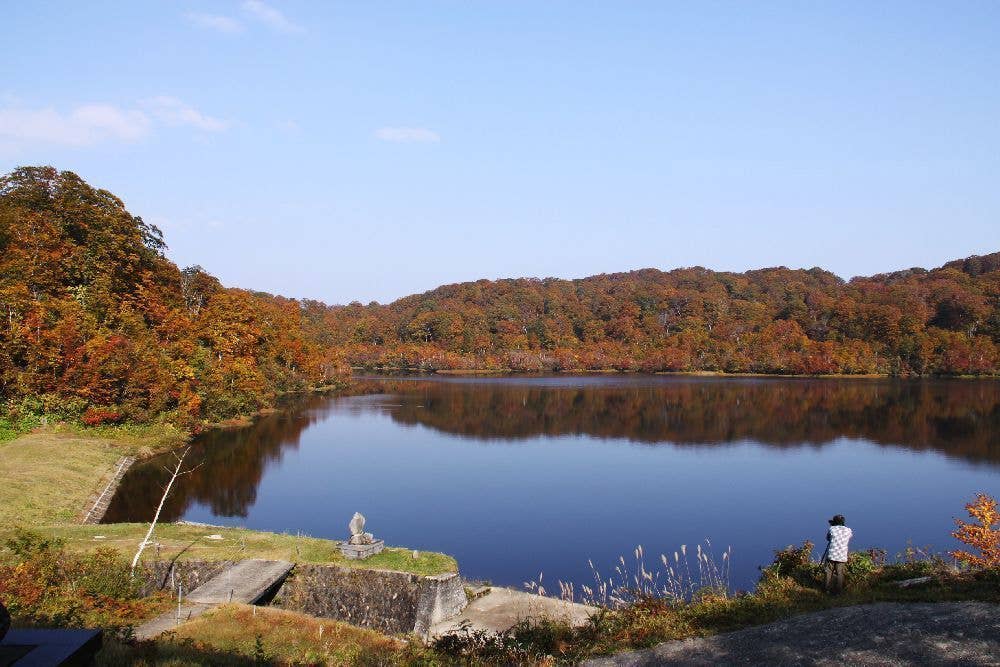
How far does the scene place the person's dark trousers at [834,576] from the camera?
1188 cm

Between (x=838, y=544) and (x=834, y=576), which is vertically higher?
(x=838, y=544)

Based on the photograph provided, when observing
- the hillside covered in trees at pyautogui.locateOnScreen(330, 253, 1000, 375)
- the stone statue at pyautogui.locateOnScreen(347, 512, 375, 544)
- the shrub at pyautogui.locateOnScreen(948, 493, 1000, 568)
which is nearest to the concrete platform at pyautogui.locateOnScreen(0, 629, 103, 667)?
the stone statue at pyautogui.locateOnScreen(347, 512, 375, 544)

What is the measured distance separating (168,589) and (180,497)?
527 inches

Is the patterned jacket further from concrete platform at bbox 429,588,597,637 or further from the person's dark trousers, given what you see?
concrete platform at bbox 429,588,597,637

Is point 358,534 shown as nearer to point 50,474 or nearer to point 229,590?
point 229,590

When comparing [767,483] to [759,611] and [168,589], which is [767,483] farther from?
[168,589]

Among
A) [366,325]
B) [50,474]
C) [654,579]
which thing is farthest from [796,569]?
[366,325]

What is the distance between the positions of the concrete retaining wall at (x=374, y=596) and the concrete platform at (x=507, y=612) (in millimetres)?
249

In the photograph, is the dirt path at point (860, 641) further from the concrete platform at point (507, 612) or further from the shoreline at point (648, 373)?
the shoreline at point (648, 373)

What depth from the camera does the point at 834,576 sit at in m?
12.0

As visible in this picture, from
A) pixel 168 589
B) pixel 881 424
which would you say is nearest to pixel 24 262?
pixel 168 589

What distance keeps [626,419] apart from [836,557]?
42.2m

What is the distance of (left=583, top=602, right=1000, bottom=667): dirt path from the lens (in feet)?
27.7

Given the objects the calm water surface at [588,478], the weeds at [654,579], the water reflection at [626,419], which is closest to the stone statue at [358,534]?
the weeds at [654,579]
